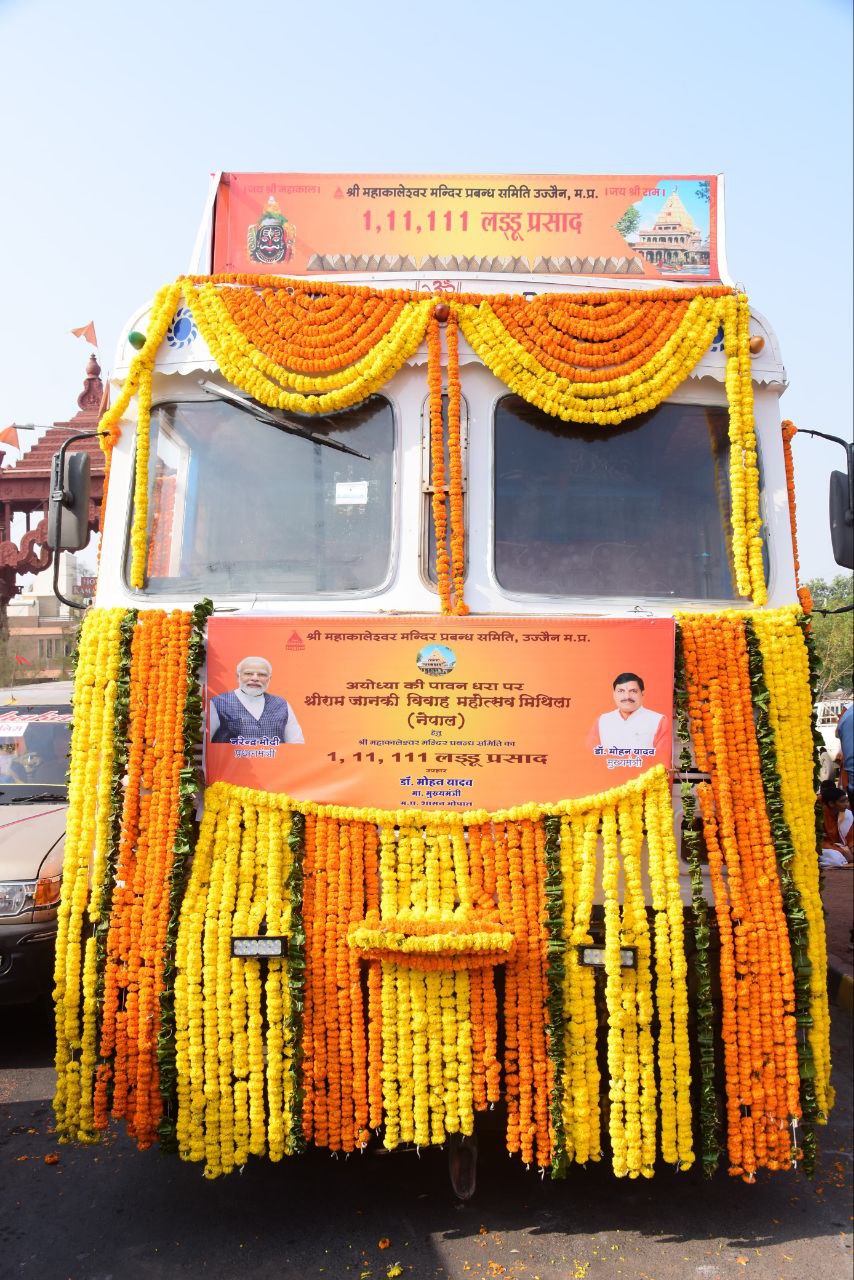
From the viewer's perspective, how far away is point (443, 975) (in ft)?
10.8

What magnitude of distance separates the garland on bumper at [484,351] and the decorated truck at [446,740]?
0.05ft

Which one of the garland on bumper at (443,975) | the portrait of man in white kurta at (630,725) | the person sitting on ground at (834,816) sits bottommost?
the garland on bumper at (443,975)

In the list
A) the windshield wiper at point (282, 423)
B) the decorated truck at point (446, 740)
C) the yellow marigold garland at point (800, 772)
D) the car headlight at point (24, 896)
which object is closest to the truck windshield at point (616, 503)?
the decorated truck at point (446, 740)

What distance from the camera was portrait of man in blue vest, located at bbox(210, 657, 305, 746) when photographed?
11.5ft

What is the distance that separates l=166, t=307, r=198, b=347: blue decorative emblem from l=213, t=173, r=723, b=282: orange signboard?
1.91 feet

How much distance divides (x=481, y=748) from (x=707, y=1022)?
45.3 inches

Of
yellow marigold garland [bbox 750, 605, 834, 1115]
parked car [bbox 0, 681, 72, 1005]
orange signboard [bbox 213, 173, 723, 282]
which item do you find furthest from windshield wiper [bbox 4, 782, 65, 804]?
yellow marigold garland [bbox 750, 605, 834, 1115]

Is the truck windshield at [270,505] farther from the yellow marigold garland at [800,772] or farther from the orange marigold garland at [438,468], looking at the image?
the yellow marigold garland at [800,772]

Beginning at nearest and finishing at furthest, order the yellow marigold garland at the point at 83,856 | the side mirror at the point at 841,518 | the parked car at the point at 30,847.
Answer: the yellow marigold garland at the point at 83,856
the side mirror at the point at 841,518
the parked car at the point at 30,847

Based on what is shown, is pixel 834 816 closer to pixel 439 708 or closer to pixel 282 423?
pixel 439 708

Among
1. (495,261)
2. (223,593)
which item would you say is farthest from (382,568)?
(495,261)

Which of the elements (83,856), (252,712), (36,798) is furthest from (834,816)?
(83,856)

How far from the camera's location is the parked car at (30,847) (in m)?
5.06

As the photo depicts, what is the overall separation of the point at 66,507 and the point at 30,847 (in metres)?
2.04
